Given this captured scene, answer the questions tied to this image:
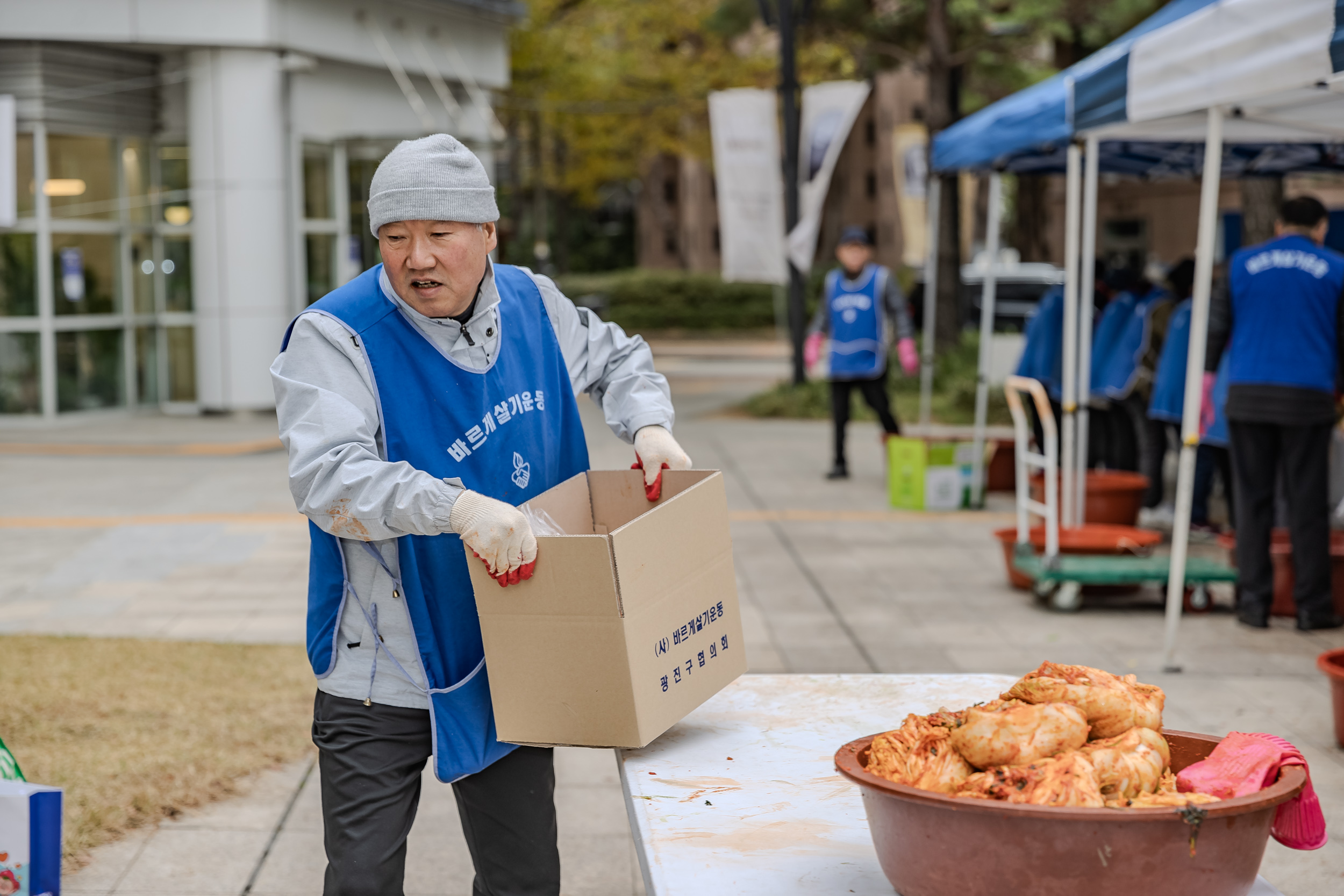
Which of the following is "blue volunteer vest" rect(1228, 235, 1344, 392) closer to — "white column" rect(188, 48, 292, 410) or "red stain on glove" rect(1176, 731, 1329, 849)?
"red stain on glove" rect(1176, 731, 1329, 849)

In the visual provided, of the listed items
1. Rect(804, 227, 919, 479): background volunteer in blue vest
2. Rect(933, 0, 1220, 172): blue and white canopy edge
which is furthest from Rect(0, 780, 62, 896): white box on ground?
Rect(804, 227, 919, 479): background volunteer in blue vest

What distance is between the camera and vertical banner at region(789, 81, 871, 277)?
16438mm

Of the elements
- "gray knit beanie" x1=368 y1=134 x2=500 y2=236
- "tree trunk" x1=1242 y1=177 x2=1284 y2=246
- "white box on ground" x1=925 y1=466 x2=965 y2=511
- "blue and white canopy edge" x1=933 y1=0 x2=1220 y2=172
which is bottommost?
"white box on ground" x1=925 y1=466 x2=965 y2=511

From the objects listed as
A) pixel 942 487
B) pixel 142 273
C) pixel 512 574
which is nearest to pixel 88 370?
pixel 142 273

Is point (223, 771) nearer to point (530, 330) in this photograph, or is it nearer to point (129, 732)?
point (129, 732)

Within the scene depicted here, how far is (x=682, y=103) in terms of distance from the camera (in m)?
29.5

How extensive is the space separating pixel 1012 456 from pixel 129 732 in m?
7.91

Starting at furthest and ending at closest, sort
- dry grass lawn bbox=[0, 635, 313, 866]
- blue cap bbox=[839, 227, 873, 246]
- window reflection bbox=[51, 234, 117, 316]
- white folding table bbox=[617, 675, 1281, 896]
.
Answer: window reflection bbox=[51, 234, 117, 316], blue cap bbox=[839, 227, 873, 246], dry grass lawn bbox=[0, 635, 313, 866], white folding table bbox=[617, 675, 1281, 896]

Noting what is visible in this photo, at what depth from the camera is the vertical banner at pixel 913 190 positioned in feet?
68.7

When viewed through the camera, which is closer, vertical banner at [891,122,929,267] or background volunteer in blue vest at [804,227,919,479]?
background volunteer in blue vest at [804,227,919,479]

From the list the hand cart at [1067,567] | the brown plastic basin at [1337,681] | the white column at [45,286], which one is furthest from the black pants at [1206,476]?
the white column at [45,286]

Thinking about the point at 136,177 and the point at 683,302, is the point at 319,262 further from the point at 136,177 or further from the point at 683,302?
the point at 683,302

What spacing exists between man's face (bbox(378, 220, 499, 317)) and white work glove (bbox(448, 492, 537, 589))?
1.44ft

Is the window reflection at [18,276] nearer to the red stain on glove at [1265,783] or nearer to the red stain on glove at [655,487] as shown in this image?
the red stain on glove at [655,487]
